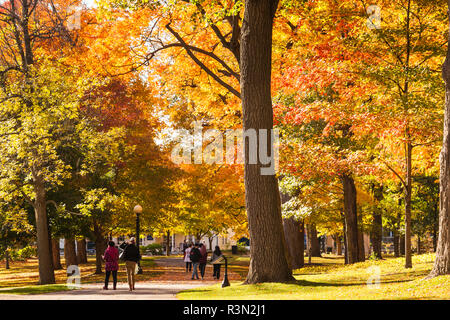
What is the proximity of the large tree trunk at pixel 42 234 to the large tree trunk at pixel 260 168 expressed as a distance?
450 inches

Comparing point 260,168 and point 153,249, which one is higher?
point 260,168

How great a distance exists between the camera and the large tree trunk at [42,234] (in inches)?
872

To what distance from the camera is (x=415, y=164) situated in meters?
21.5

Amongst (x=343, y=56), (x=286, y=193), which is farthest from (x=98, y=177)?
(x=343, y=56)

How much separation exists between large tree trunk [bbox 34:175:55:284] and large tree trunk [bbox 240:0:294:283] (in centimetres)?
1142

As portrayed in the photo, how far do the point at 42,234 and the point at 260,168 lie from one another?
1233 cm

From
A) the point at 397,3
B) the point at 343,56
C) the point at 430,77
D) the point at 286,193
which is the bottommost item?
the point at 286,193

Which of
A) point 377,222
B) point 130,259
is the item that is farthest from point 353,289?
point 377,222

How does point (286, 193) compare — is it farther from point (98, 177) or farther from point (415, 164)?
point (98, 177)

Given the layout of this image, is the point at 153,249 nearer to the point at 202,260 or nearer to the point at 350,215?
the point at 202,260

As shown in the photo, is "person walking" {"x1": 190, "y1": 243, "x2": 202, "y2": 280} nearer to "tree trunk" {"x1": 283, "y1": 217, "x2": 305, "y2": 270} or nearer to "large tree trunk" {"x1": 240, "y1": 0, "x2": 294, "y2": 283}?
"tree trunk" {"x1": 283, "y1": 217, "x2": 305, "y2": 270}

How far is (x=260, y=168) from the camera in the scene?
14297 millimetres

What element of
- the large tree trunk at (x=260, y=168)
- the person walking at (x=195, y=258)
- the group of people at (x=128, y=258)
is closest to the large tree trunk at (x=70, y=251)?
the person walking at (x=195, y=258)
